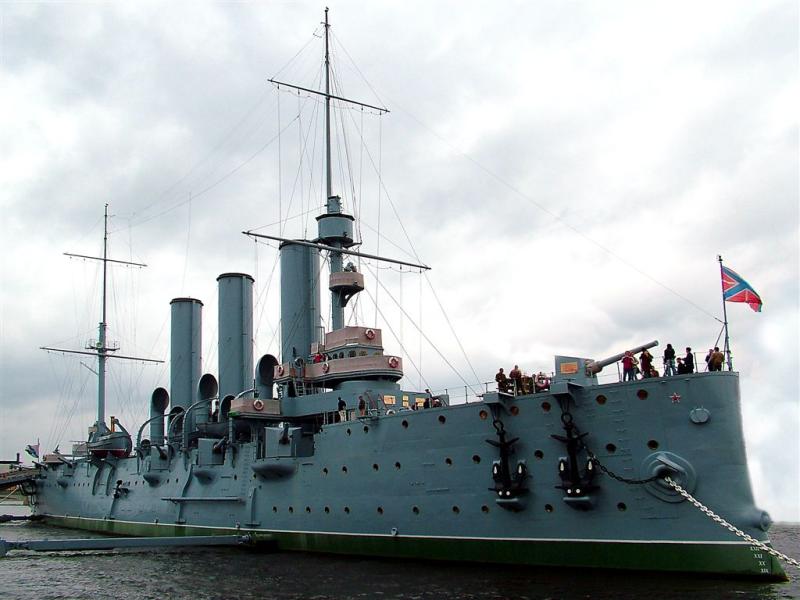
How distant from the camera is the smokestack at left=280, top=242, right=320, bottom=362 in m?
30.5

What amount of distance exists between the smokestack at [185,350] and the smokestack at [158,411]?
4.63 ft

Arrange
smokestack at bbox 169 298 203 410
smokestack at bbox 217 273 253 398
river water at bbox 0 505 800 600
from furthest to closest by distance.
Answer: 1. smokestack at bbox 169 298 203 410
2. smokestack at bbox 217 273 253 398
3. river water at bbox 0 505 800 600

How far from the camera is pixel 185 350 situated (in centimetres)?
3903

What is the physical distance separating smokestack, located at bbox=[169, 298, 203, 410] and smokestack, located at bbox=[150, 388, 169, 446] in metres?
1.41

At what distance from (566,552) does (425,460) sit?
464cm

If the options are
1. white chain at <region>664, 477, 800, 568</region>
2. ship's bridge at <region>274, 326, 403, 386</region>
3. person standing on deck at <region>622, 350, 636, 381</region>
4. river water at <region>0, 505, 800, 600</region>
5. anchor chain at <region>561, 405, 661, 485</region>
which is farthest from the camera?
ship's bridge at <region>274, 326, 403, 386</region>

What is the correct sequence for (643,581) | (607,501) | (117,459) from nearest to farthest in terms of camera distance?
(643,581), (607,501), (117,459)

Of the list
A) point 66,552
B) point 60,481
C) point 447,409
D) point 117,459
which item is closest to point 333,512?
point 447,409

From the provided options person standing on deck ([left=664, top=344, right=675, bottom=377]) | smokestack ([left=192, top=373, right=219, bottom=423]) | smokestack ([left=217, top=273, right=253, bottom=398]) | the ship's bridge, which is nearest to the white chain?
person standing on deck ([left=664, top=344, right=675, bottom=377])

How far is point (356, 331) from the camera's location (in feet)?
91.1

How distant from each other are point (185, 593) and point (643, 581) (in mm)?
10882

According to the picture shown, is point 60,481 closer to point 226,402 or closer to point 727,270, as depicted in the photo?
point 226,402

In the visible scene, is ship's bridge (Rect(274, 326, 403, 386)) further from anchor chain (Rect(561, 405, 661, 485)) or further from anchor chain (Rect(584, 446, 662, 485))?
anchor chain (Rect(584, 446, 662, 485))

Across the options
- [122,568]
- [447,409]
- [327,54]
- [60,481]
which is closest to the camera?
[447,409]
